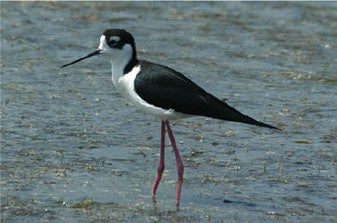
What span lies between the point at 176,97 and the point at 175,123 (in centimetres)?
261

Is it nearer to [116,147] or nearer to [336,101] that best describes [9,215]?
[116,147]

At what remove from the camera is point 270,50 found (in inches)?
565

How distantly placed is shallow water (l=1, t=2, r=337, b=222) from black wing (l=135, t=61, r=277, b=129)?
2.36 feet

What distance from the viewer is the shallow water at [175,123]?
8.11 meters

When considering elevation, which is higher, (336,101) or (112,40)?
(112,40)

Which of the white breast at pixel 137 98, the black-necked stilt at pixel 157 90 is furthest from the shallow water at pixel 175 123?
the white breast at pixel 137 98

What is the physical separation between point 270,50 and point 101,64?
2579 millimetres

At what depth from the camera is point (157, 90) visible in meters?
8.23

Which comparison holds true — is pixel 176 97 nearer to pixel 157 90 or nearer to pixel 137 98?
pixel 157 90

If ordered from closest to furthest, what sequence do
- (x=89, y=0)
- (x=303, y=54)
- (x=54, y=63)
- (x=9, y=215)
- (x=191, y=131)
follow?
1. (x=9, y=215)
2. (x=191, y=131)
3. (x=54, y=63)
4. (x=303, y=54)
5. (x=89, y=0)

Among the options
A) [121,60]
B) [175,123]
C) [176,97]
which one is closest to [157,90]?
[176,97]

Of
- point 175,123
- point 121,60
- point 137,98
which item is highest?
point 121,60

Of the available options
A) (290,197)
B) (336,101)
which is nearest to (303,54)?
(336,101)

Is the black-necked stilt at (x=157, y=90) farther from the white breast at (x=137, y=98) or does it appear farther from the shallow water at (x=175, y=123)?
the shallow water at (x=175, y=123)
